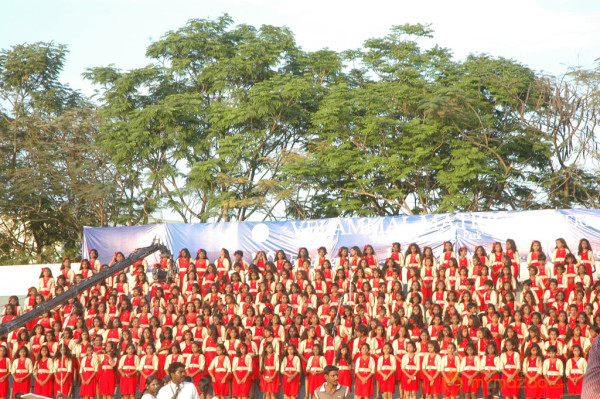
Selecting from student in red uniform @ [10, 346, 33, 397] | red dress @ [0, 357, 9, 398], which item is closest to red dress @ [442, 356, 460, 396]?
student in red uniform @ [10, 346, 33, 397]

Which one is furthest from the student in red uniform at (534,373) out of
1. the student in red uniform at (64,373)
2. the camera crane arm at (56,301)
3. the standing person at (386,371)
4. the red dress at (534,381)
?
the student in red uniform at (64,373)

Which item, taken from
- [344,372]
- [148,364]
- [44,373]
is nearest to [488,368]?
[344,372]

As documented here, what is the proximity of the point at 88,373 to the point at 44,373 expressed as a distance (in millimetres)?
923

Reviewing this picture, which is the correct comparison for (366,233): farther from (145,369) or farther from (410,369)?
(145,369)

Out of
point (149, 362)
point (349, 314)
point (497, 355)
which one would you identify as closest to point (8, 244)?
point (149, 362)

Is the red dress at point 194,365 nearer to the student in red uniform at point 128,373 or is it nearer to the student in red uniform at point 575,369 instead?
the student in red uniform at point 128,373

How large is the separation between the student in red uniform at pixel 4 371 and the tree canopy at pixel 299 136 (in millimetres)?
10420

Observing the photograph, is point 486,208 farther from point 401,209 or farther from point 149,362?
point 149,362

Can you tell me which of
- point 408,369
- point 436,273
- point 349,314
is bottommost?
point 408,369

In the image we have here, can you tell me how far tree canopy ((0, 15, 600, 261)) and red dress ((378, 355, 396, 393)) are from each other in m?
9.66

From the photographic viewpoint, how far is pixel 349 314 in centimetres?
1409

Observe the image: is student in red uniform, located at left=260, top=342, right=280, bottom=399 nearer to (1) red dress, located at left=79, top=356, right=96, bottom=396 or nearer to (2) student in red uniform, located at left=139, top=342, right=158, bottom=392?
(2) student in red uniform, located at left=139, top=342, right=158, bottom=392

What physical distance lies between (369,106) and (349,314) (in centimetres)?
1036

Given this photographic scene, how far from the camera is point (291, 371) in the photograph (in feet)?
44.0
